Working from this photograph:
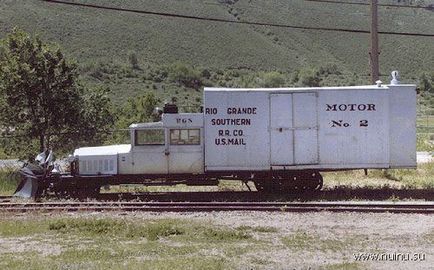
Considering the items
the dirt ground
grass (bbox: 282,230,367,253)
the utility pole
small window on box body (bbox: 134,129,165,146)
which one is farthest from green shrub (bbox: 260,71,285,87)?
grass (bbox: 282,230,367,253)

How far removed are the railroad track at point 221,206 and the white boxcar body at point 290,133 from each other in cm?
195

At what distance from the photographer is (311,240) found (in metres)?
11.8

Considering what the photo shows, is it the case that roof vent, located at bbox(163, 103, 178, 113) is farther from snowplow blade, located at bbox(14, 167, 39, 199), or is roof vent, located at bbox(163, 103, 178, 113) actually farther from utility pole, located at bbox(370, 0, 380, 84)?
utility pole, located at bbox(370, 0, 380, 84)

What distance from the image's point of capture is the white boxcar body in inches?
704

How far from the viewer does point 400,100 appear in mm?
18000

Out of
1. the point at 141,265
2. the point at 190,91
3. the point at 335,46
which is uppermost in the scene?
the point at 335,46

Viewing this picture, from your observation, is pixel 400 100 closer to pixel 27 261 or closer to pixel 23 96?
pixel 27 261

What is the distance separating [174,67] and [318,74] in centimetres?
2342

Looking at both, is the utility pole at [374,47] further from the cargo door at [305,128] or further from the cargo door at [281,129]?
the cargo door at [281,129]

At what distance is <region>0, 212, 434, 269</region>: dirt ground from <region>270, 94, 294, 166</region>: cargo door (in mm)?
3222

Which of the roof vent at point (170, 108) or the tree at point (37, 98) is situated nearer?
the roof vent at point (170, 108)

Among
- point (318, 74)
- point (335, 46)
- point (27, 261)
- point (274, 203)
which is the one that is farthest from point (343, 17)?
point (27, 261)

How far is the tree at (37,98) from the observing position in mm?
24516

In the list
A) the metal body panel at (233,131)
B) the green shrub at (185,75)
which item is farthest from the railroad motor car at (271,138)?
the green shrub at (185,75)
